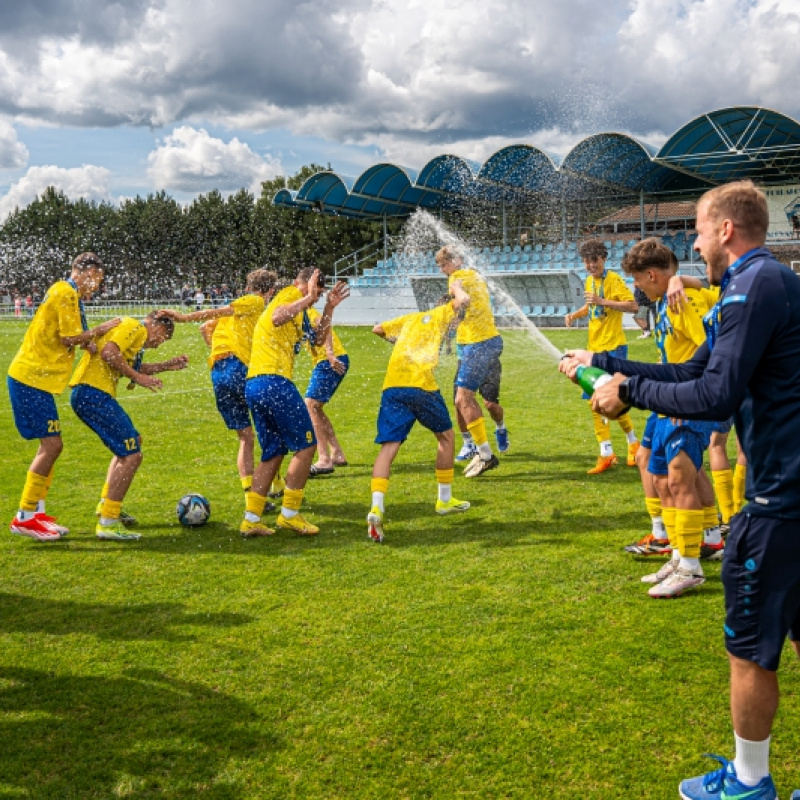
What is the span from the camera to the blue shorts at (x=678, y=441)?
5.19 meters

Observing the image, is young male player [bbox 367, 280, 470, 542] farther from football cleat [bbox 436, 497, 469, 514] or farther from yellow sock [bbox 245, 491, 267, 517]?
yellow sock [bbox 245, 491, 267, 517]

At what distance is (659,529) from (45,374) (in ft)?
17.3

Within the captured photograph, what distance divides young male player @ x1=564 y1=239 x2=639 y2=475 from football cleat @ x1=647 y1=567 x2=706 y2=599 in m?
3.30

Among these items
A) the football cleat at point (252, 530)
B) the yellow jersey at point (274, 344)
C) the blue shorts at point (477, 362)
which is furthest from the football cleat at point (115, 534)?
the blue shorts at point (477, 362)

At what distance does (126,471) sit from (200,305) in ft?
132

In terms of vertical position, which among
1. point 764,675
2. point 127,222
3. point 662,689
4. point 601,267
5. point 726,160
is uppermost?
point 127,222

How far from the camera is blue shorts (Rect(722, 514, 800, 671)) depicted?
278cm

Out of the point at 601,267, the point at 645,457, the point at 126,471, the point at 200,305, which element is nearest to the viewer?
the point at 645,457

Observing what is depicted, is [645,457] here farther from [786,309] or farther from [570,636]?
[786,309]

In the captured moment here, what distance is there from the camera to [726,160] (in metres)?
37.4

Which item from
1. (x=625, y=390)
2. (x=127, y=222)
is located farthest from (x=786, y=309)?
(x=127, y=222)

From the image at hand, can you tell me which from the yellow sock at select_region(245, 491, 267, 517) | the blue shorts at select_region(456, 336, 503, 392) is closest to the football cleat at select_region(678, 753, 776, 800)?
the yellow sock at select_region(245, 491, 267, 517)

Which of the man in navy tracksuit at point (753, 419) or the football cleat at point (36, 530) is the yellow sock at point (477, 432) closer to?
the football cleat at point (36, 530)

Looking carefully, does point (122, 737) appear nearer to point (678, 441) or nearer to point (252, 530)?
point (252, 530)
